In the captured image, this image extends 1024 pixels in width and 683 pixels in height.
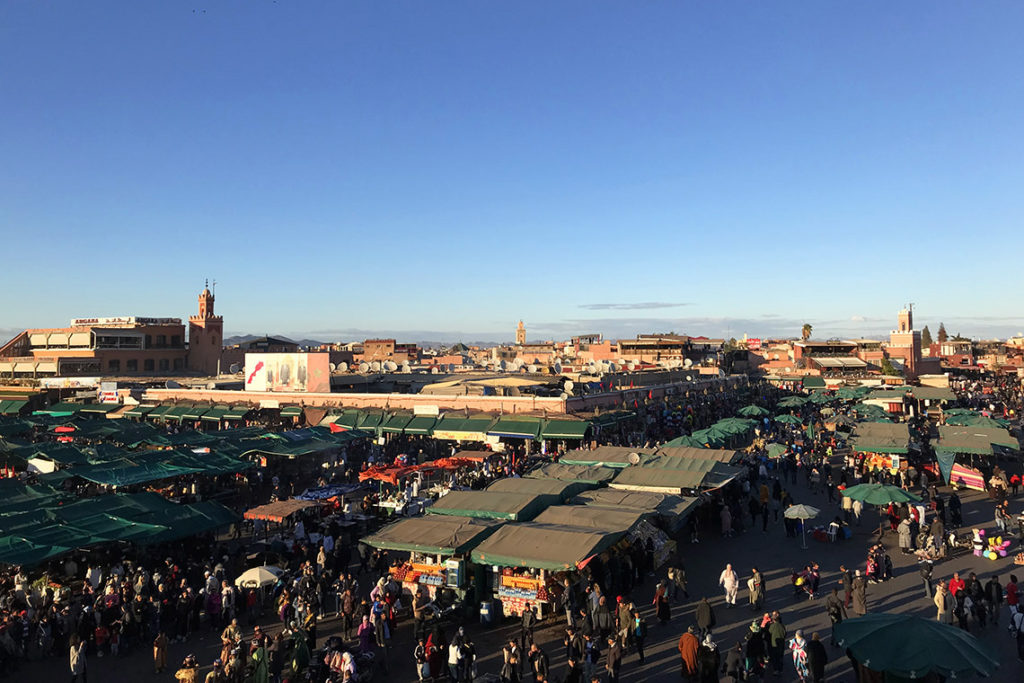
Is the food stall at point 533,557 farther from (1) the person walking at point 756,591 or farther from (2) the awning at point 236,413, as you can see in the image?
(2) the awning at point 236,413

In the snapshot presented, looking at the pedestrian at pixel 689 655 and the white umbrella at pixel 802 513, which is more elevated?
the white umbrella at pixel 802 513

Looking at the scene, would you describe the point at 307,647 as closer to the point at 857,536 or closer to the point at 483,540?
the point at 483,540

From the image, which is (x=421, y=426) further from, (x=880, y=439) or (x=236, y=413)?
(x=880, y=439)

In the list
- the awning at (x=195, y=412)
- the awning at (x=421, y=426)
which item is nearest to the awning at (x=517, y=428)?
the awning at (x=421, y=426)

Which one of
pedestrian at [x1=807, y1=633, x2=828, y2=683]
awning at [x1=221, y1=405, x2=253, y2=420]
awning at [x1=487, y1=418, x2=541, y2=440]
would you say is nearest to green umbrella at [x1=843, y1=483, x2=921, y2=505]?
pedestrian at [x1=807, y1=633, x2=828, y2=683]

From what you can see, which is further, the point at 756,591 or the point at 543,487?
the point at 543,487

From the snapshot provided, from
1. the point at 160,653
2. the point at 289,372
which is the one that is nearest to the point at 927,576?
the point at 160,653

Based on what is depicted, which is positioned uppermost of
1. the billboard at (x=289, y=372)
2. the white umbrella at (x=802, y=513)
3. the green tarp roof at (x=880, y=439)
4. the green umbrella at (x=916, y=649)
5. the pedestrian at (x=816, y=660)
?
the billboard at (x=289, y=372)
